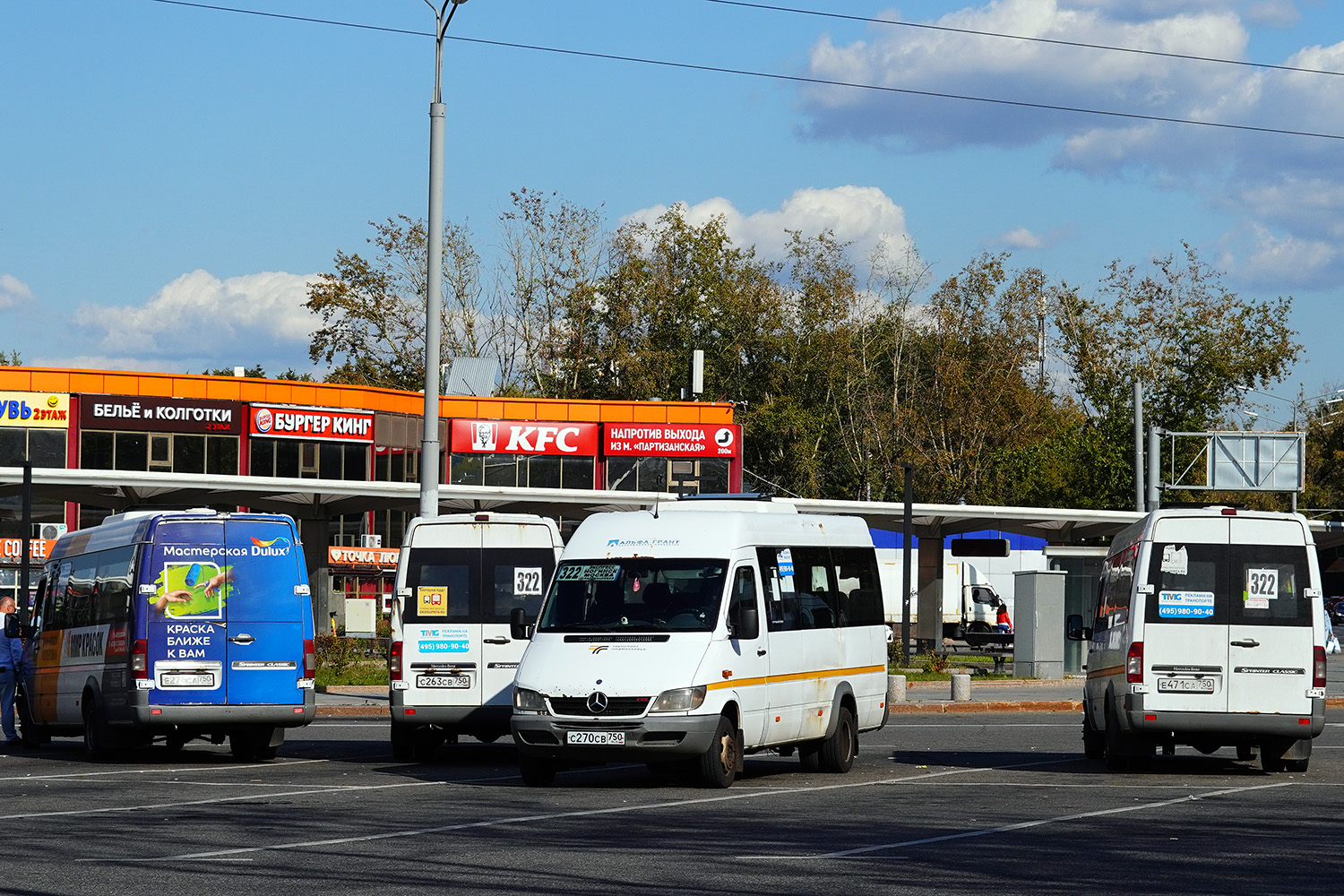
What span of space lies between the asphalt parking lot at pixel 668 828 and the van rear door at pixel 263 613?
34.9 inches

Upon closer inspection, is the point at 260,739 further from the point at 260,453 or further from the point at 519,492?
the point at 260,453

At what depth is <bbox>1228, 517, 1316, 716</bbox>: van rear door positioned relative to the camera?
640 inches

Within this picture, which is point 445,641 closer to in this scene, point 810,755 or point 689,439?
point 810,755

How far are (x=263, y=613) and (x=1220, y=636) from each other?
9538mm

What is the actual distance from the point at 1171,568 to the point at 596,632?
5.52m

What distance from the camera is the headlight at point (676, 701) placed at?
1457 cm

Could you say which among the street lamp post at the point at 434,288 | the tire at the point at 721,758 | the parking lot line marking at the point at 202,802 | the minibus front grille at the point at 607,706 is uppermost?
the street lamp post at the point at 434,288

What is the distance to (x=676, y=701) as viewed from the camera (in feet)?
47.9

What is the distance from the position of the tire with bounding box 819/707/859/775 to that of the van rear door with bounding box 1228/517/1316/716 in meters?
3.59

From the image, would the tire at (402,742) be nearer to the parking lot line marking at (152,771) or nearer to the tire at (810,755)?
the parking lot line marking at (152,771)

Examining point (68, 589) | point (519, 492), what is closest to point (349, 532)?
point (519, 492)

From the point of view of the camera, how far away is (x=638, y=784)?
16.0 meters

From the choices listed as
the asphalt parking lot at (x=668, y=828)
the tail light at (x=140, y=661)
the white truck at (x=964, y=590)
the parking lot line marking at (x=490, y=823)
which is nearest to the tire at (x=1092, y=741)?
the asphalt parking lot at (x=668, y=828)

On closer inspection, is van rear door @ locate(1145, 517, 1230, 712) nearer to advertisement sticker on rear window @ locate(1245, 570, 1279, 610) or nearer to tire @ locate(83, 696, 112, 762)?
advertisement sticker on rear window @ locate(1245, 570, 1279, 610)
